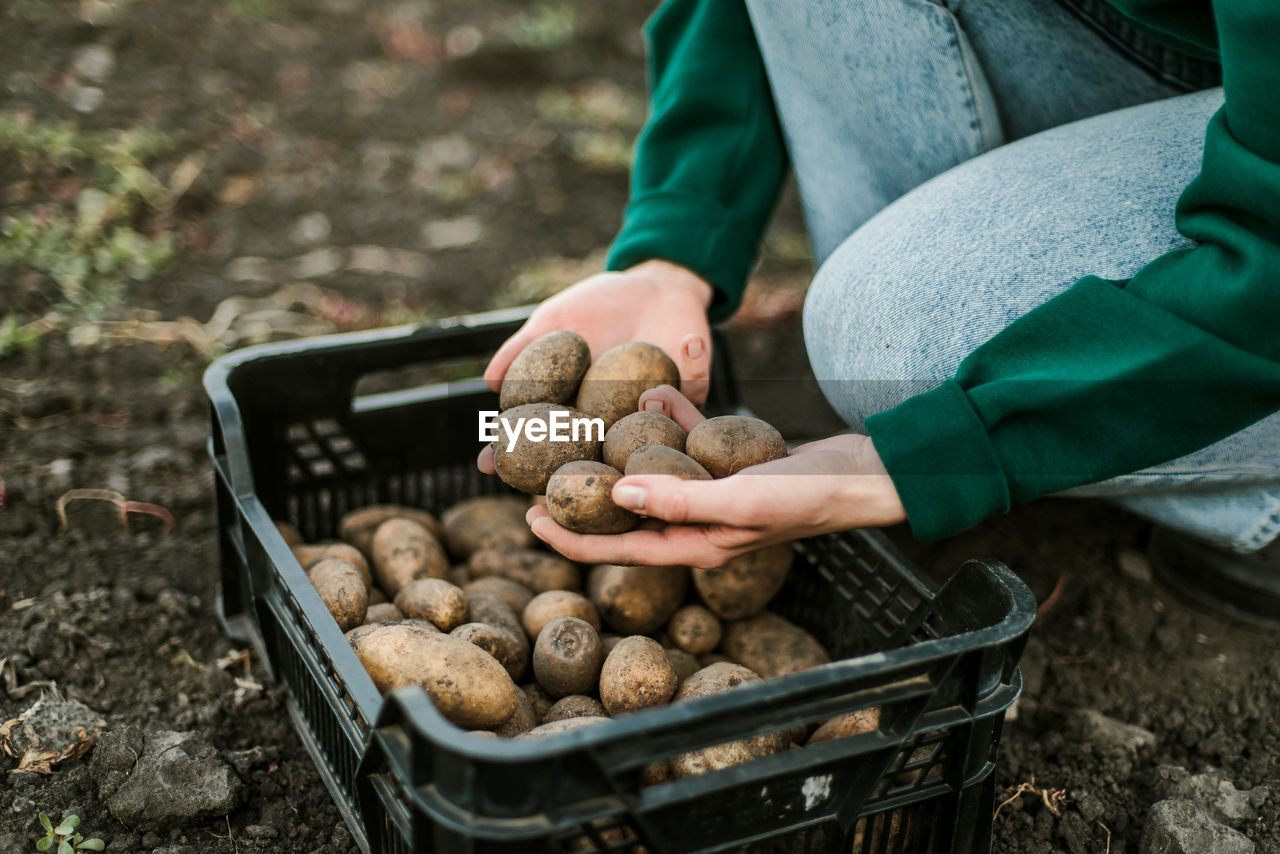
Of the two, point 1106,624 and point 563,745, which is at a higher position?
point 563,745

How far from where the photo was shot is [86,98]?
10.6 ft

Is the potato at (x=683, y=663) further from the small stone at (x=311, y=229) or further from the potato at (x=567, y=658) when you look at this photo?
the small stone at (x=311, y=229)

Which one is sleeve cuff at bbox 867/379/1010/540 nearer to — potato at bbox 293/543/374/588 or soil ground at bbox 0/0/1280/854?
soil ground at bbox 0/0/1280/854

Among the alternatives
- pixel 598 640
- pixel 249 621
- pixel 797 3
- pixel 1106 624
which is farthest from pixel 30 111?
pixel 1106 624

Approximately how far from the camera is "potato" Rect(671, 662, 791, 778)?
121 cm

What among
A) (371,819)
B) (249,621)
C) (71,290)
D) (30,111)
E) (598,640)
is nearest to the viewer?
(371,819)

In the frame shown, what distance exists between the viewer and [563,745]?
888mm

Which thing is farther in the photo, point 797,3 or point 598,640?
point 797,3

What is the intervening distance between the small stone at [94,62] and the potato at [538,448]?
2685 millimetres

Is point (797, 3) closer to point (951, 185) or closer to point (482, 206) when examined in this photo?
point (951, 185)

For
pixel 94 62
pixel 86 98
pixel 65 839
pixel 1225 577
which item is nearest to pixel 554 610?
pixel 65 839

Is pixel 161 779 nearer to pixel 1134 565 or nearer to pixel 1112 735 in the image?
pixel 1112 735

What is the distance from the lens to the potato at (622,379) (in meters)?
1.51

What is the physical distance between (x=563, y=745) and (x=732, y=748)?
1.26 ft
